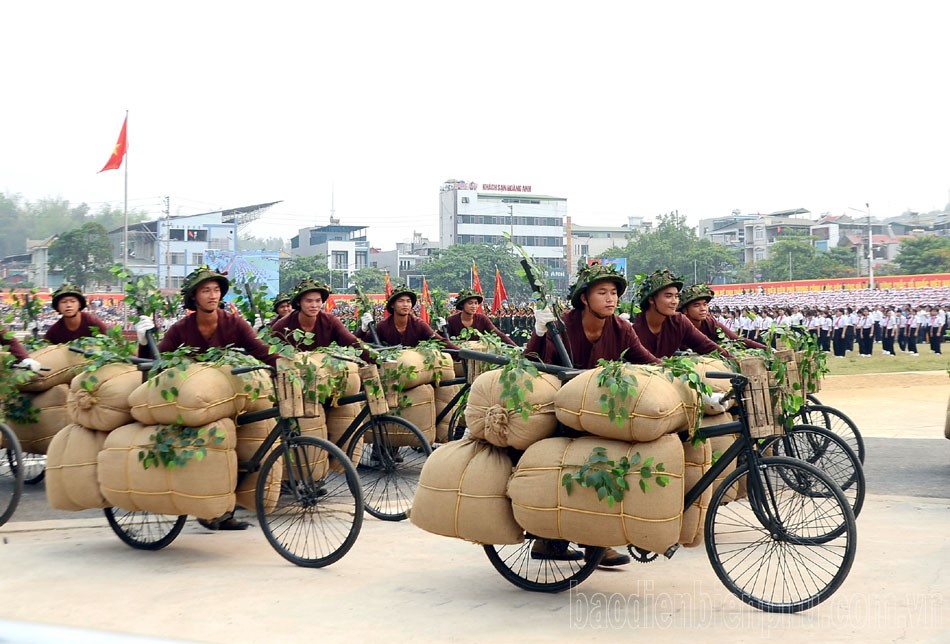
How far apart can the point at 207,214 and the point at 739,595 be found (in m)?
66.9

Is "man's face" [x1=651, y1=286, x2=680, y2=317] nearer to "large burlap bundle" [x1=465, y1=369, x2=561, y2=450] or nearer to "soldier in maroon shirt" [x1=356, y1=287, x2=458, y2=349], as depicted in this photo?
"large burlap bundle" [x1=465, y1=369, x2=561, y2=450]

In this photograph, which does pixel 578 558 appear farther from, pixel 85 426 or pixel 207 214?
pixel 207 214

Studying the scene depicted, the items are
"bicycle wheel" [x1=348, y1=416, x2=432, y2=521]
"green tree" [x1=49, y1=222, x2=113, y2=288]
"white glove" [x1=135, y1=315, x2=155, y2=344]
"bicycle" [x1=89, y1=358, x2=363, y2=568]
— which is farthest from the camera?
"green tree" [x1=49, y1=222, x2=113, y2=288]

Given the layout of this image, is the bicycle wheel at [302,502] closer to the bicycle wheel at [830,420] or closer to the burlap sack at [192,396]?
the burlap sack at [192,396]

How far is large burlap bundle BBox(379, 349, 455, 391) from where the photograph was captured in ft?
28.4

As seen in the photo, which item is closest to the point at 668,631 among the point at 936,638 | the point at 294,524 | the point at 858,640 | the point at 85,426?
the point at 858,640

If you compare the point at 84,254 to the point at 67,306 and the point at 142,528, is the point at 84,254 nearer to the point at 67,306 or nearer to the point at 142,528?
the point at 67,306

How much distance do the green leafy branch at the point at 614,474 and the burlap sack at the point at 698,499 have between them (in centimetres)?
34

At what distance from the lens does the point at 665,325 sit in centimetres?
743

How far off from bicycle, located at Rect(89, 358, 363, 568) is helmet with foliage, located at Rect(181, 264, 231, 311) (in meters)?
0.58

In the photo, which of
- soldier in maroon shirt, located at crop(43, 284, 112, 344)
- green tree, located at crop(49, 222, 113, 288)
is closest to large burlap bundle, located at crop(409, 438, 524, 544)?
soldier in maroon shirt, located at crop(43, 284, 112, 344)

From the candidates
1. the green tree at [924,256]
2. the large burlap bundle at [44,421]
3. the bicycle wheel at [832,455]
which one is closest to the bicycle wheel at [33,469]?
the large burlap bundle at [44,421]

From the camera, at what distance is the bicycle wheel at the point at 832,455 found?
6.90 meters
